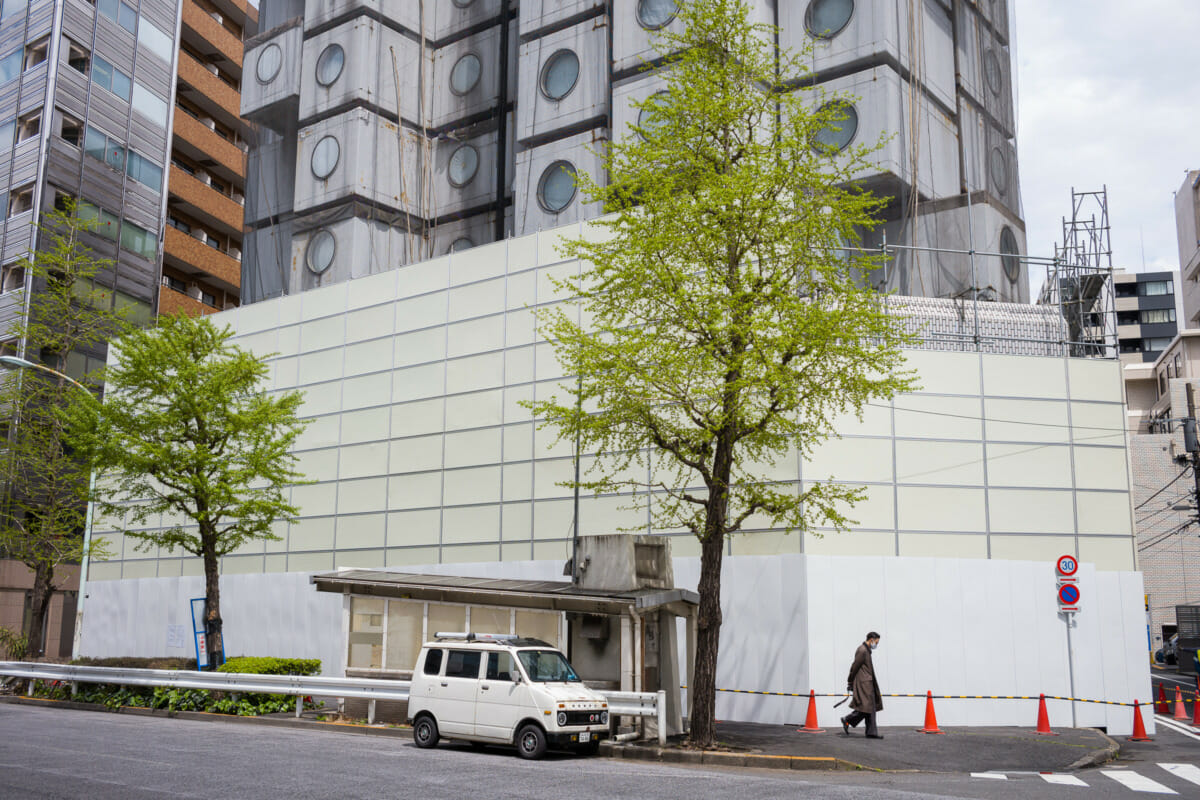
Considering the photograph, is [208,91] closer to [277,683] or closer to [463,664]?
[277,683]

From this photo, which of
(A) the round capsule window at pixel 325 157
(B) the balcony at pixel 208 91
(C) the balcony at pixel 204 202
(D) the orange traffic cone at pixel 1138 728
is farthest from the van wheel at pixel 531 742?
(B) the balcony at pixel 208 91

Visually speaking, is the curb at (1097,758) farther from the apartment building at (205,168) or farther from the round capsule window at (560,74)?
the apartment building at (205,168)

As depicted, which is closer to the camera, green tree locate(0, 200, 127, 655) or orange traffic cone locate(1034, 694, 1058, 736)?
orange traffic cone locate(1034, 694, 1058, 736)

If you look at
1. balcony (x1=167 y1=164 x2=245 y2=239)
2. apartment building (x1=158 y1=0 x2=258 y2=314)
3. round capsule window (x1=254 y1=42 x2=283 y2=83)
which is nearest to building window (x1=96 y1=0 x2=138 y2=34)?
apartment building (x1=158 y1=0 x2=258 y2=314)

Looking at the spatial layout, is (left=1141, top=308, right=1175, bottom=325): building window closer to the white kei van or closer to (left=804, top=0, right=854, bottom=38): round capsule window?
(left=804, top=0, right=854, bottom=38): round capsule window

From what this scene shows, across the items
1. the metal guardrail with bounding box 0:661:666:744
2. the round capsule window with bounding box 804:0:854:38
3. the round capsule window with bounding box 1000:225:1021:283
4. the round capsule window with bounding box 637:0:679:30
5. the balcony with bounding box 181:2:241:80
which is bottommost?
the metal guardrail with bounding box 0:661:666:744

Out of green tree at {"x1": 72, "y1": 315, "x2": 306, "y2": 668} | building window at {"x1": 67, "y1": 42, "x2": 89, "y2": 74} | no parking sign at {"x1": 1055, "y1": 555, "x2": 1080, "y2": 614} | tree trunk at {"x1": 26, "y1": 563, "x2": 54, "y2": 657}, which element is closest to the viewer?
no parking sign at {"x1": 1055, "y1": 555, "x2": 1080, "y2": 614}

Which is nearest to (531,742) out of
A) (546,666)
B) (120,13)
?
(546,666)

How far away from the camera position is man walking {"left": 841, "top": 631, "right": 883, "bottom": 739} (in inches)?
722

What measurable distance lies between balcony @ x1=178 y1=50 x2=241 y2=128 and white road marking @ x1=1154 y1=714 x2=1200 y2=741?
190ft

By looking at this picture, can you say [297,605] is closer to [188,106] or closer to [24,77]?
[24,77]

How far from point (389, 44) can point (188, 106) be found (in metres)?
28.1

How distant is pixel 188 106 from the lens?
63000mm

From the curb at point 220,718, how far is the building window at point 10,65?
34.3 meters
